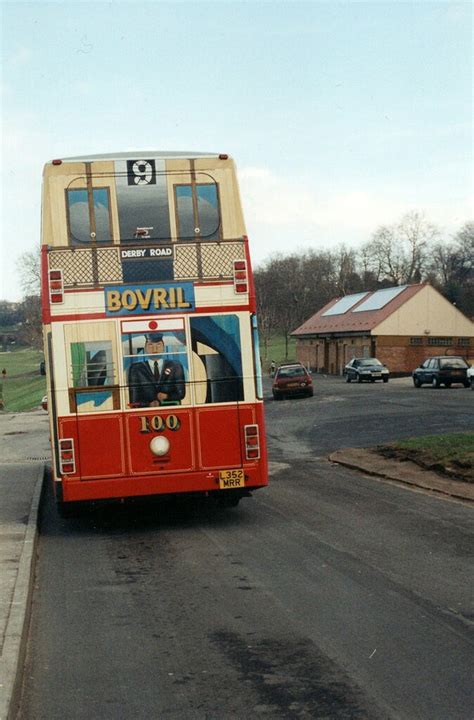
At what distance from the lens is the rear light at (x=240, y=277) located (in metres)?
13.0

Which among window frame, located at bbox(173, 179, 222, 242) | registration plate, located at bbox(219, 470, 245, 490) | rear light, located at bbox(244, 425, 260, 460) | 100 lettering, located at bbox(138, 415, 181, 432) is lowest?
registration plate, located at bbox(219, 470, 245, 490)

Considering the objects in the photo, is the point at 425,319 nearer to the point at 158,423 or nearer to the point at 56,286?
the point at 158,423

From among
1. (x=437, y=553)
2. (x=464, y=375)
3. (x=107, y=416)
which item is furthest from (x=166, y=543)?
(x=464, y=375)

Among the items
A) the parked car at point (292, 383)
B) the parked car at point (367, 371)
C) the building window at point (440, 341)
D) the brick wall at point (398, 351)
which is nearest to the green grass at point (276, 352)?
the brick wall at point (398, 351)

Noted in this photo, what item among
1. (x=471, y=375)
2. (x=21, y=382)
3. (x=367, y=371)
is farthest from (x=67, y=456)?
(x=21, y=382)

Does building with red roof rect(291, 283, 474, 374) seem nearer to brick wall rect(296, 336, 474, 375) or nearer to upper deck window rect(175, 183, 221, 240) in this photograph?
brick wall rect(296, 336, 474, 375)

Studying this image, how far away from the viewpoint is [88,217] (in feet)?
42.6

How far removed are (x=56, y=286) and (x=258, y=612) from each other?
5.92 metres

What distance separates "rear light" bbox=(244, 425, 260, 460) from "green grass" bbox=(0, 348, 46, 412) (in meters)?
38.4

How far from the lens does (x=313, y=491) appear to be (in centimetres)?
1669

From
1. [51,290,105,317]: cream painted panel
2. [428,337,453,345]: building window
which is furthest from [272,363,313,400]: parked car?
[51,290,105,317]: cream painted panel

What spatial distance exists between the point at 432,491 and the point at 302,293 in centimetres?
10576

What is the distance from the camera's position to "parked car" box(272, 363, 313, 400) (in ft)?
157

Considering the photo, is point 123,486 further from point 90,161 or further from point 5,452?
point 5,452
